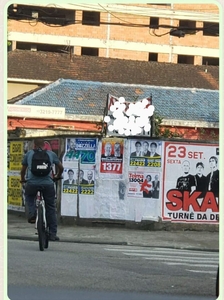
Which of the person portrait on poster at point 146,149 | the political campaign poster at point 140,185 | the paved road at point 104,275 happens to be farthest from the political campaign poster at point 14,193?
the paved road at point 104,275

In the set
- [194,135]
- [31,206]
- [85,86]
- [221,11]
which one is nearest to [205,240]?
[31,206]

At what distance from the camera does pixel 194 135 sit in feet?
94.2

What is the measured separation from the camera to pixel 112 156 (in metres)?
16.4

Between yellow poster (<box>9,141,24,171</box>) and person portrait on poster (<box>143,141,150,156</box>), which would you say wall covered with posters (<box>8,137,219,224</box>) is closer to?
person portrait on poster (<box>143,141,150,156</box>)

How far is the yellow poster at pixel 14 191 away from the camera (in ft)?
61.7

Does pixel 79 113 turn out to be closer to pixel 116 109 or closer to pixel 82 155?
pixel 116 109

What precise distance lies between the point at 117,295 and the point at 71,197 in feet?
33.7

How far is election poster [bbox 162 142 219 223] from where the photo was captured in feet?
53.2

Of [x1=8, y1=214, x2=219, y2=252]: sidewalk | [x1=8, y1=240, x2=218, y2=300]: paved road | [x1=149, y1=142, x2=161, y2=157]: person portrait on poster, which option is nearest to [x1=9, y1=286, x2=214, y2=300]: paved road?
[x1=8, y1=240, x2=218, y2=300]: paved road

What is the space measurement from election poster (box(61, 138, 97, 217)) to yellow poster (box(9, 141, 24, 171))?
2139 millimetres

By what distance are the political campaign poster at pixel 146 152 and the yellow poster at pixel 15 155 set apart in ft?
12.0

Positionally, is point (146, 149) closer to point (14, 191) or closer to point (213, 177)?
point (213, 177)

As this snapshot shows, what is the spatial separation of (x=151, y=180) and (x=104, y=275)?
837cm

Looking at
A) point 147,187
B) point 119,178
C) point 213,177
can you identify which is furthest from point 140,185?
point 213,177
